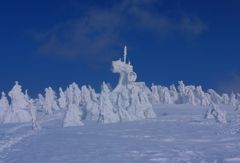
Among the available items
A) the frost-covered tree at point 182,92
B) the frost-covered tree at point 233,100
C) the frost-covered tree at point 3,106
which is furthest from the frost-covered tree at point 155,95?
the frost-covered tree at point 3,106

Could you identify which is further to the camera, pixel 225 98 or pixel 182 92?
pixel 225 98

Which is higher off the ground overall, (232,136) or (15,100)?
(15,100)

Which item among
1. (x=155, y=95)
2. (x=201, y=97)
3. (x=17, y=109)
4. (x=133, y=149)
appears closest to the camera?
(x=133, y=149)

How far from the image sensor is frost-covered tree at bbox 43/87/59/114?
8737cm

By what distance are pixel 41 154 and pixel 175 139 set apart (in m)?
10.3

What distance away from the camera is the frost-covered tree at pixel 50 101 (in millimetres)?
87369

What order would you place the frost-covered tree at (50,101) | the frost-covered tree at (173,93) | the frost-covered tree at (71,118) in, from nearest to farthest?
the frost-covered tree at (71,118) → the frost-covered tree at (50,101) → the frost-covered tree at (173,93)

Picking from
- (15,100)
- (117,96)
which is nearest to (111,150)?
(117,96)

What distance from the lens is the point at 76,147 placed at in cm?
2975

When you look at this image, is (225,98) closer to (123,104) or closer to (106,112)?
(123,104)

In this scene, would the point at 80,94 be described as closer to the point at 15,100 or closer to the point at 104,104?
the point at 15,100

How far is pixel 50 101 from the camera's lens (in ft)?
299

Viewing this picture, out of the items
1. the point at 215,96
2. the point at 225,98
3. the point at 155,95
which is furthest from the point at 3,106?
the point at 225,98

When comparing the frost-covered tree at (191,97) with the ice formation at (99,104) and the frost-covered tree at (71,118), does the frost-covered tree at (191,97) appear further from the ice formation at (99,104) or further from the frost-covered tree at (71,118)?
the frost-covered tree at (71,118)
